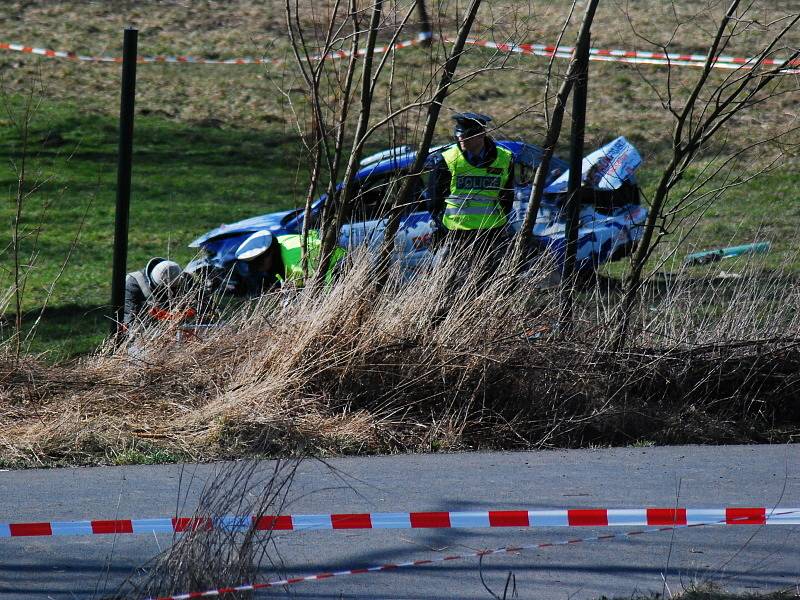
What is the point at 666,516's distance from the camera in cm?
526

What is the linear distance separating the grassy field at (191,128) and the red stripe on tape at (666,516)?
3.21 meters

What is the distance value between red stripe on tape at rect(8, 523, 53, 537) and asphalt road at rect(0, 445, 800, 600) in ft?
0.25

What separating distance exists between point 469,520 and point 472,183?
428cm

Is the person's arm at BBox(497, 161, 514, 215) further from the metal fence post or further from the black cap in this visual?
the metal fence post

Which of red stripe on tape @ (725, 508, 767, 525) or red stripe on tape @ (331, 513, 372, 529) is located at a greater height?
red stripe on tape @ (725, 508, 767, 525)

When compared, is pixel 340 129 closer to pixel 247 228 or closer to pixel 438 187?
pixel 438 187

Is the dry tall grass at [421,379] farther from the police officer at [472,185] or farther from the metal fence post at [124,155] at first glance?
the police officer at [472,185]

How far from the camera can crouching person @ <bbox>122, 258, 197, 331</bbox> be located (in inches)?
277

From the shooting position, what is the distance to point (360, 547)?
4.83m

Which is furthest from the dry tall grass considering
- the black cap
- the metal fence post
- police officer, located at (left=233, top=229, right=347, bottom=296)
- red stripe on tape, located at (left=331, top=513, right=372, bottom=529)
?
police officer, located at (left=233, top=229, right=347, bottom=296)

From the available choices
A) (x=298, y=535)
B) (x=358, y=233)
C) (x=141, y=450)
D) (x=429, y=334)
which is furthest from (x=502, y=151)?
(x=298, y=535)

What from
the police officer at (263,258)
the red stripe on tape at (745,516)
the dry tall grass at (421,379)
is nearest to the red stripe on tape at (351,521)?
the dry tall grass at (421,379)

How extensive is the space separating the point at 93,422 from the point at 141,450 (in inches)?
14.1

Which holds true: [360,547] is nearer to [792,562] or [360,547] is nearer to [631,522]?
[631,522]
